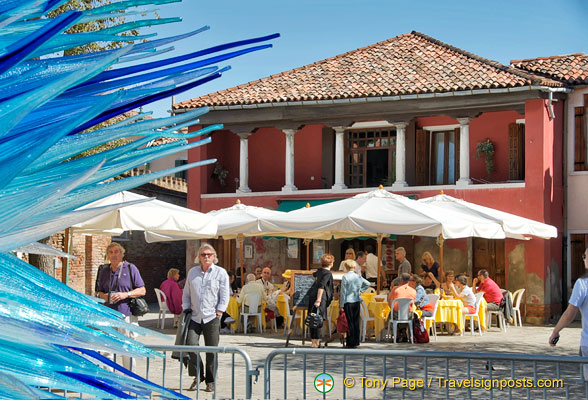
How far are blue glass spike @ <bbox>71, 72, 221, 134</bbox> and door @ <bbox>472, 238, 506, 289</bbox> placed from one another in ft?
73.3

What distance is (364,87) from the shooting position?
25219mm

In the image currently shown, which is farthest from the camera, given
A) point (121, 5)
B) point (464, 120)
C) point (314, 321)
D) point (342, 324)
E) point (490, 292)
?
point (464, 120)

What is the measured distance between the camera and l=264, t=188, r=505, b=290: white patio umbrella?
1441 cm

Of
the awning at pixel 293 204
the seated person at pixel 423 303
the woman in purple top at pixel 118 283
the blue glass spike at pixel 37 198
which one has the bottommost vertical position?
the seated person at pixel 423 303

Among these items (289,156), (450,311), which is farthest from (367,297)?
(289,156)

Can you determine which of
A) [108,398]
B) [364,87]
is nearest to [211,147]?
[364,87]

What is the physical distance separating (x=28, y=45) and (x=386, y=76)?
2477 centimetres

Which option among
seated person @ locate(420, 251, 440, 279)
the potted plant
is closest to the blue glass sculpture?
seated person @ locate(420, 251, 440, 279)

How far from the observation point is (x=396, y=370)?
1023 cm

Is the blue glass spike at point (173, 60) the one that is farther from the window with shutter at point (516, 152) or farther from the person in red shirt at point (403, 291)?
the window with shutter at point (516, 152)

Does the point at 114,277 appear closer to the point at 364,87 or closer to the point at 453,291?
the point at 453,291

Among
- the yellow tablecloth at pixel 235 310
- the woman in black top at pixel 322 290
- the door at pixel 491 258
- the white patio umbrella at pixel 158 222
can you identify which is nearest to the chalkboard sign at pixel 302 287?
the woman in black top at pixel 322 290

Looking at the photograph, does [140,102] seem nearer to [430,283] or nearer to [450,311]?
[450,311]

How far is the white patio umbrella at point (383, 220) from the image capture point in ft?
47.3
